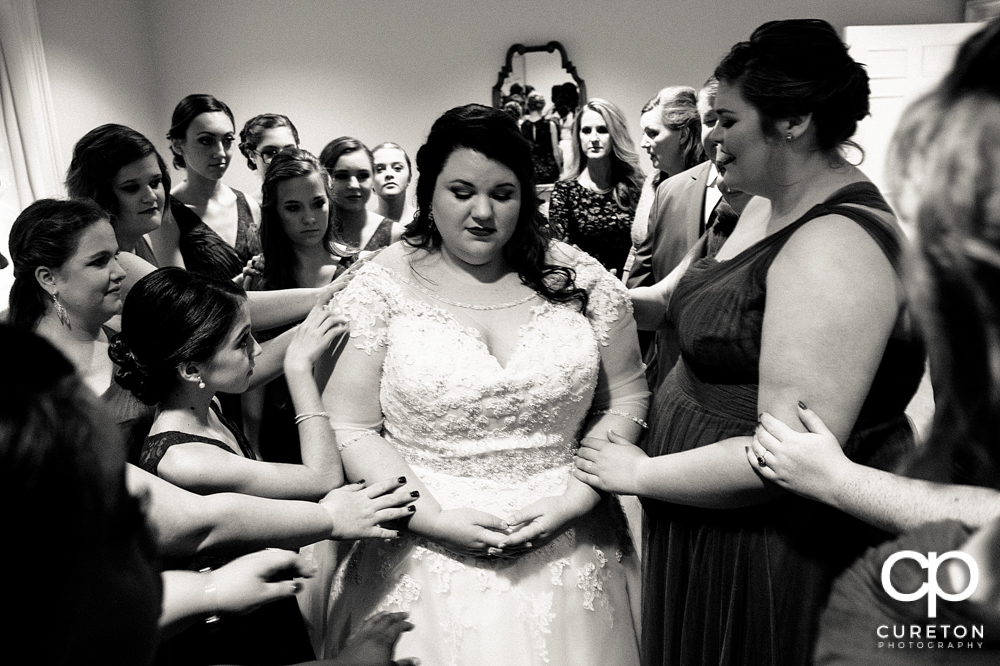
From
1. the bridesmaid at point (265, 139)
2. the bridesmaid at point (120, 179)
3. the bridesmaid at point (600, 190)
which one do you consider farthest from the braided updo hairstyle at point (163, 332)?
the bridesmaid at point (600, 190)

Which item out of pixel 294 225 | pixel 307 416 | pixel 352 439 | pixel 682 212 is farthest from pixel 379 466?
pixel 682 212

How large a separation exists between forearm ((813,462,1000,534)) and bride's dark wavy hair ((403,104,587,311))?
2.56ft

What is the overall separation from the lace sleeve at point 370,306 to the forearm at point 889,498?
0.95 meters

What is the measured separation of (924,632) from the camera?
794mm

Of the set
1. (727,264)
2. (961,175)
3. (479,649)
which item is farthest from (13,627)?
(727,264)

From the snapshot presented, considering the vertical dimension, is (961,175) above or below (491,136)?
above

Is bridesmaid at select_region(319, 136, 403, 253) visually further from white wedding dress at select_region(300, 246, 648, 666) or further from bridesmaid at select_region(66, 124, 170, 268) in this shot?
white wedding dress at select_region(300, 246, 648, 666)

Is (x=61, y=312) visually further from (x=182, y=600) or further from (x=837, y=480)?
(x=837, y=480)

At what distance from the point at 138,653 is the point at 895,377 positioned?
1.27 meters

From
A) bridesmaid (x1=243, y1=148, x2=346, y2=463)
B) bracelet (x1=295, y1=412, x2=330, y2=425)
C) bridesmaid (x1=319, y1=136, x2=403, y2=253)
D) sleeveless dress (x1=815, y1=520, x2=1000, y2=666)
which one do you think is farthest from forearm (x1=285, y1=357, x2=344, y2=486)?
bridesmaid (x1=319, y1=136, x2=403, y2=253)

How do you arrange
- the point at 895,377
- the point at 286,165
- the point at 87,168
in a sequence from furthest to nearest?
the point at 286,165 → the point at 87,168 → the point at 895,377

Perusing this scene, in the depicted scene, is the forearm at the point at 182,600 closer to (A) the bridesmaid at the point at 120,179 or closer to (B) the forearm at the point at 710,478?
(B) the forearm at the point at 710,478

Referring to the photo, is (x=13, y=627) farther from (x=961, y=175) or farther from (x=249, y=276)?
(x=249, y=276)

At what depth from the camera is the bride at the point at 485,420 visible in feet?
5.65
